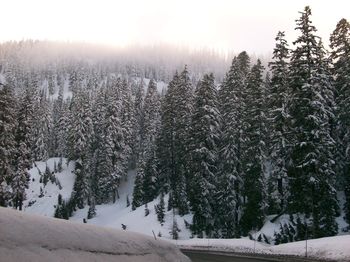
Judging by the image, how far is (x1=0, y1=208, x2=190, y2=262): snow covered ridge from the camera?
476 centimetres

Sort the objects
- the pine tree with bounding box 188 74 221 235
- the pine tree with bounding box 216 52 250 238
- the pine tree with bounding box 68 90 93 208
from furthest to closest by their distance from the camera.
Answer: the pine tree with bounding box 68 90 93 208 → the pine tree with bounding box 188 74 221 235 → the pine tree with bounding box 216 52 250 238

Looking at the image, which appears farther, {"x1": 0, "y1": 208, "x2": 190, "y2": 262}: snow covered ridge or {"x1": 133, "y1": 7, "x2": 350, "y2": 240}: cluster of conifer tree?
{"x1": 133, "y1": 7, "x2": 350, "y2": 240}: cluster of conifer tree

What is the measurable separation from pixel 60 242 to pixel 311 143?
27.3 meters

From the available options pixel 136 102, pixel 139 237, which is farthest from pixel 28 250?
pixel 136 102

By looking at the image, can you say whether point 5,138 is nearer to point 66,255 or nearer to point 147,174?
point 147,174

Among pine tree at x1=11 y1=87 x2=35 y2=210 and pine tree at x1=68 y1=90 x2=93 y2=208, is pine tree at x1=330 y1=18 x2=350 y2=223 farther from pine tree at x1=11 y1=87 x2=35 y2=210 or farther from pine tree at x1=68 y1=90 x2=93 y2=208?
pine tree at x1=68 y1=90 x2=93 y2=208

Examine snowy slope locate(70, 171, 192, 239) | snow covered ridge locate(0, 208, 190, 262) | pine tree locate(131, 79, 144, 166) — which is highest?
pine tree locate(131, 79, 144, 166)

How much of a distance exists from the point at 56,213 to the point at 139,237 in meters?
59.7

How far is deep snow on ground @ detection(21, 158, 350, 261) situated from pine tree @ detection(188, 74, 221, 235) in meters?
2.54

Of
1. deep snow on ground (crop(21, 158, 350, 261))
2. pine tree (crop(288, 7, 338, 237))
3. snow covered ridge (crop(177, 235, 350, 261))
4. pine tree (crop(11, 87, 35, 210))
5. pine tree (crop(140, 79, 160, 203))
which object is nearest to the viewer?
snow covered ridge (crop(177, 235, 350, 261))

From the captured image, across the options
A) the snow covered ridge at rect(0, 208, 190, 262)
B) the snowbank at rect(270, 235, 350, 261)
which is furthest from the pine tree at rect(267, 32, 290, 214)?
the snow covered ridge at rect(0, 208, 190, 262)

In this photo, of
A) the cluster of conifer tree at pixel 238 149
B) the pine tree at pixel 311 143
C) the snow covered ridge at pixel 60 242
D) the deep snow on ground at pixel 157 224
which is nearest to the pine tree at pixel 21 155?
the cluster of conifer tree at pixel 238 149

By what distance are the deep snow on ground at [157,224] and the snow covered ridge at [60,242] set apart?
1591 cm

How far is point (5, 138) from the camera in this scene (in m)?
40.0
